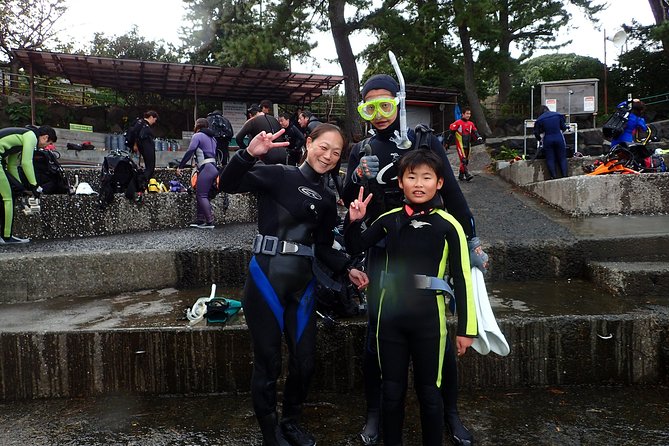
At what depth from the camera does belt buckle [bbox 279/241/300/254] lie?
280 centimetres

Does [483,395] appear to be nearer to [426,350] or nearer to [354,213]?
[426,350]

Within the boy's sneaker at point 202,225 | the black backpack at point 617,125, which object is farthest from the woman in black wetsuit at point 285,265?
the black backpack at point 617,125

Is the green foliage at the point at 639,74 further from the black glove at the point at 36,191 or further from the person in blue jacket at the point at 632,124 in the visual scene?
the black glove at the point at 36,191

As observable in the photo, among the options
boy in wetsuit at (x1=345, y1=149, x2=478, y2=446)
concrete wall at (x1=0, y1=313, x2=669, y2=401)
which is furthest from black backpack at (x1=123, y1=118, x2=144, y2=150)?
boy in wetsuit at (x1=345, y1=149, x2=478, y2=446)

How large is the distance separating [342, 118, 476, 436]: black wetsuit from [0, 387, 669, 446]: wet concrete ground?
0.33 m

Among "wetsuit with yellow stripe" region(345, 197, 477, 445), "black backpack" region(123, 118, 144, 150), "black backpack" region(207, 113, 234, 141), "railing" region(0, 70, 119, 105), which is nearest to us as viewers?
"wetsuit with yellow stripe" region(345, 197, 477, 445)

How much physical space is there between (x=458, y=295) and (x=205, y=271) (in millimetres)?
3421

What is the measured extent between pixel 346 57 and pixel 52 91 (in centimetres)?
1347

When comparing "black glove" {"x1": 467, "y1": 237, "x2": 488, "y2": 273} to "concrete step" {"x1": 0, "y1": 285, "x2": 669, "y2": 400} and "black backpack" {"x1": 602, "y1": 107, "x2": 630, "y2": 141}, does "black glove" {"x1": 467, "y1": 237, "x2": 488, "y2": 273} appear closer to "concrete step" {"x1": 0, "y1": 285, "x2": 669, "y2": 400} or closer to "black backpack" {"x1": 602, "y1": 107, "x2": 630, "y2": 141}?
"concrete step" {"x1": 0, "y1": 285, "x2": 669, "y2": 400}

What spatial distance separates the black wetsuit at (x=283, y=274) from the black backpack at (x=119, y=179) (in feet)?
18.3

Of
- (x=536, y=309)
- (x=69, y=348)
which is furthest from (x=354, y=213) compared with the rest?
(x=69, y=348)

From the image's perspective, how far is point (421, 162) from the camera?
257cm

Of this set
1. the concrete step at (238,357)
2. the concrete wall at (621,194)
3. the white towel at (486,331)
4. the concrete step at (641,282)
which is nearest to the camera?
the white towel at (486,331)

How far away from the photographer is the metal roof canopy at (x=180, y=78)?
16109mm
